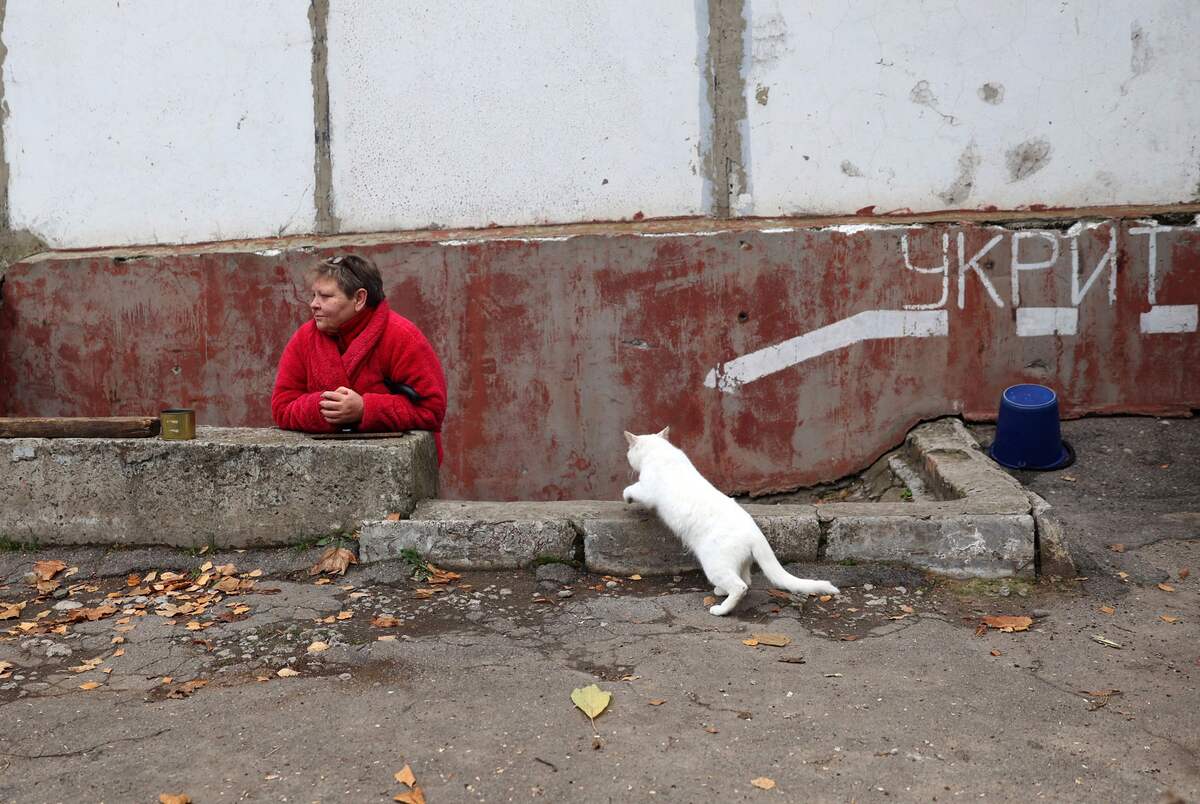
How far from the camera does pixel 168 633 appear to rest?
3932 millimetres

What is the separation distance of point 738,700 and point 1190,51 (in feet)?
18.3

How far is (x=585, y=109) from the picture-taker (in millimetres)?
6883

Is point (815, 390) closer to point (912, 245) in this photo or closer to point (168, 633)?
point (912, 245)

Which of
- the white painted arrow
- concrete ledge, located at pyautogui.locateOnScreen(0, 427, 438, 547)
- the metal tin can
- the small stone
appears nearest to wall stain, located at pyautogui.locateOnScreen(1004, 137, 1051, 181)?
the white painted arrow

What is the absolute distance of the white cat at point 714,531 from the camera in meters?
4.07

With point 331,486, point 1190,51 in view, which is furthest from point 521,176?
point 1190,51

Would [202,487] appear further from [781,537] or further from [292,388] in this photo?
[781,537]

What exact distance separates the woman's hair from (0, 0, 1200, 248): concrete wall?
2.23m

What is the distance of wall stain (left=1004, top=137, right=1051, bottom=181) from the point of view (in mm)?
6672

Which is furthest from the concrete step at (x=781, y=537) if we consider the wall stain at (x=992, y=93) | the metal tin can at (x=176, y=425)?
the wall stain at (x=992, y=93)

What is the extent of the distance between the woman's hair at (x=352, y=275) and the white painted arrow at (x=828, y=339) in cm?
265

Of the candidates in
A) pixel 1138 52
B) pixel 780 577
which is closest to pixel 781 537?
pixel 780 577

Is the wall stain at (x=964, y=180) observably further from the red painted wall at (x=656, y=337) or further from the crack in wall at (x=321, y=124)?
the crack in wall at (x=321, y=124)

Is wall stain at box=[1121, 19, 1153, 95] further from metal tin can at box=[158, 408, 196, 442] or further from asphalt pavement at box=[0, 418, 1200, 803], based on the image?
metal tin can at box=[158, 408, 196, 442]
